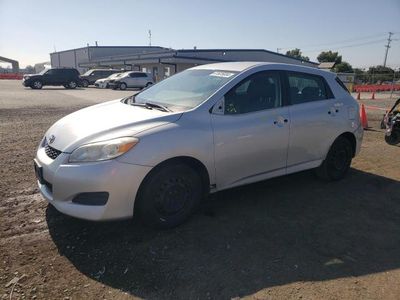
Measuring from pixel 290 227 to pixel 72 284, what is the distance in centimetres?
228

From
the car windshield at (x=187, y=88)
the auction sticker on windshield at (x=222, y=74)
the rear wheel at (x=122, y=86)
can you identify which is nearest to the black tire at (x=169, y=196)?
the car windshield at (x=187, y=88)

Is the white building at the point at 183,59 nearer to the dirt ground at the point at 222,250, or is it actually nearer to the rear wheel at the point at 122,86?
the rear wheel at the point at 122,86

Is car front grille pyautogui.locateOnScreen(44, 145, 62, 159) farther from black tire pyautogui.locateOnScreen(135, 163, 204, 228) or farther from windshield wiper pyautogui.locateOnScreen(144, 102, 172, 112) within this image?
windshield wiper pyautogui.locateOnScreen(144, 102, 172, 112)

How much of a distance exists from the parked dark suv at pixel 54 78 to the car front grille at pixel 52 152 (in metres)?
30.0

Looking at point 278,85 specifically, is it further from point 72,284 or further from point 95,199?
point 72,284

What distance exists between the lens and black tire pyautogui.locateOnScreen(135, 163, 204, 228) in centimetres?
356

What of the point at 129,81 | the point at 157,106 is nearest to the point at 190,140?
the point at 157,106

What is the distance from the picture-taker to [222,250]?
349 centimetres

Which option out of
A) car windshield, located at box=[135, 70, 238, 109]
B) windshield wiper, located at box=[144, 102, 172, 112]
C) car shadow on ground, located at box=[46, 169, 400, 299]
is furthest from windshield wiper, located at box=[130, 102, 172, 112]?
car shadow on ground, located at box=[46, 169, 400, 299]

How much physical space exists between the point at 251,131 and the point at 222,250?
1.43 metres

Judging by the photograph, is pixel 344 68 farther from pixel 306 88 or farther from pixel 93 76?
pixel 306 88

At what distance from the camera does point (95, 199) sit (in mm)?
3355

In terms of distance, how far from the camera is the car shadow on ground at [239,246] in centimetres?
304

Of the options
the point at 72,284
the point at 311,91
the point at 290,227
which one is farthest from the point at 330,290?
the point at 311,91
